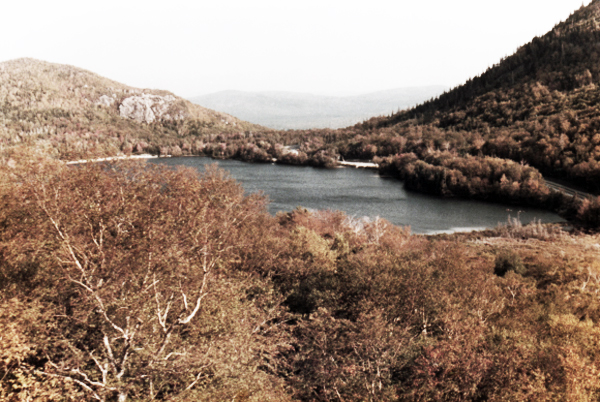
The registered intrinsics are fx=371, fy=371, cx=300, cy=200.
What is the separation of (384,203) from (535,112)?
2650 inches

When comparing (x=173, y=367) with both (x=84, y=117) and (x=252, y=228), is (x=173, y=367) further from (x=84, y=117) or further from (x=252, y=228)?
(x=84, y=117)

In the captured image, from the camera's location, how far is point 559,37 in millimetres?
134375

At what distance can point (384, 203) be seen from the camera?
68.1 metres

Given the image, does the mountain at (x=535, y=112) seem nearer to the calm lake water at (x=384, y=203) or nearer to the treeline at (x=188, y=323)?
the calm lake water at (x=384, y=203)

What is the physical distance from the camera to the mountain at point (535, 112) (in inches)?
3017

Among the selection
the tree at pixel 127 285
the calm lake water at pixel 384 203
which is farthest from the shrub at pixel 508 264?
the tree at pixel 127 285

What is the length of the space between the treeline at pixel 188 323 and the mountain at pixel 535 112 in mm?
65798

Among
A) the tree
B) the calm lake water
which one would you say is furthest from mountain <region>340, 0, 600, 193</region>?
the tree

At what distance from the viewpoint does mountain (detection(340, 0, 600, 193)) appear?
251 ft

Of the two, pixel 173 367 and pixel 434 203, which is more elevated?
pixel 173 367

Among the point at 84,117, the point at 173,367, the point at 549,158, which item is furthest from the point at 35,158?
the point at 84,117

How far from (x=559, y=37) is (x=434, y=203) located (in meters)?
112

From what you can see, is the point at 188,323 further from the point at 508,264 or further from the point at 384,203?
the point at 384,203

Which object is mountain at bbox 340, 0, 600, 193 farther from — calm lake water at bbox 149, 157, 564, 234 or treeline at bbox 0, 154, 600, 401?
treeline at bbox 0, 154, 600, 401
